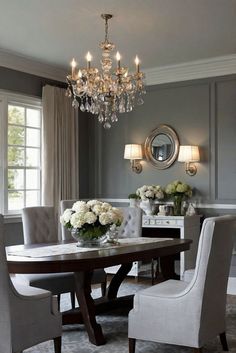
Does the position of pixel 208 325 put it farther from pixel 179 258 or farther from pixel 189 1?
pixel 179 258

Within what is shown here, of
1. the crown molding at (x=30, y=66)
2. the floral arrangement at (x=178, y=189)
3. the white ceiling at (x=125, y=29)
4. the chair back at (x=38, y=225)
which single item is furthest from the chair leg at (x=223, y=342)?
the crown molding at (x=30, y=66)

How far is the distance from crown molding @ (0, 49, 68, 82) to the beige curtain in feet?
0.69

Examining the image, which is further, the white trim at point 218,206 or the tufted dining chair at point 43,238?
the white trim at point 218,206

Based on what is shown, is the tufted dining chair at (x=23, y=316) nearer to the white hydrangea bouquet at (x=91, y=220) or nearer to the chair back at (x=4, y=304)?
the chair back at (x=4, y=304)

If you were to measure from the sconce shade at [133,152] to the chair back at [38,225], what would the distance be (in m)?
2.34

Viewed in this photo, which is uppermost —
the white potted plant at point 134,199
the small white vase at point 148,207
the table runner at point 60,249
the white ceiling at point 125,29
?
the white ceiling at point 125,29

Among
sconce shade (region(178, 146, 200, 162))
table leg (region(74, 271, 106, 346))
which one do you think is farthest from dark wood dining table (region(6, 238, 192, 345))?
sconce shade (region(178, 146, 200, 162))

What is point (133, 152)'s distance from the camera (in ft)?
22.9

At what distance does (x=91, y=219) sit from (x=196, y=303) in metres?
1.09

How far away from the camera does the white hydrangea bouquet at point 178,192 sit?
6.47m

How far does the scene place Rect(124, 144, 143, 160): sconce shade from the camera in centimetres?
697

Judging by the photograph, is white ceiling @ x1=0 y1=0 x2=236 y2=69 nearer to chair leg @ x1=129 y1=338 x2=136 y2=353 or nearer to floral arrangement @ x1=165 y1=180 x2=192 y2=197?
floral arrangement @ x1=165 y1=180 x2=192 y2=197

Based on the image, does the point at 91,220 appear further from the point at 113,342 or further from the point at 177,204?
the point at 177,204

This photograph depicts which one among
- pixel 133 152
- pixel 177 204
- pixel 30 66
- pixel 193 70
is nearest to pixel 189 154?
pixel 177 204
